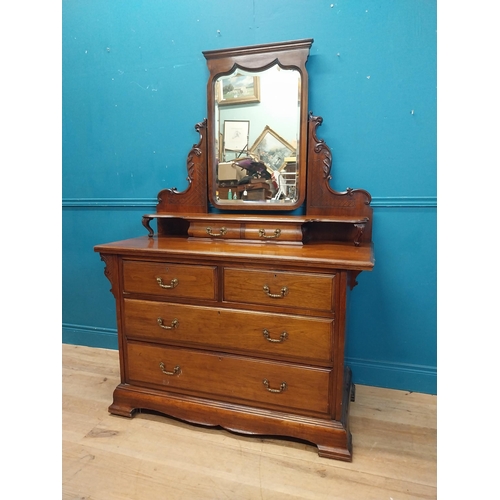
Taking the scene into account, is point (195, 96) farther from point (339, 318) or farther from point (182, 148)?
point (339, 318)

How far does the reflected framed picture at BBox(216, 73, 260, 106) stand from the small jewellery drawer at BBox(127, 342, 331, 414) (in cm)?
140

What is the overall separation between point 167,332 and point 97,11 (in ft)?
6.97

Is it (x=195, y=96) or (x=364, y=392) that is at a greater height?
(x=195, y=96)

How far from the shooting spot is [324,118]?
2.01 m

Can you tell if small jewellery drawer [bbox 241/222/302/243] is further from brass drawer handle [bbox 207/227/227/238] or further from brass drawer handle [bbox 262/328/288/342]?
brass drawer handle [bbox 262/328/288/342]

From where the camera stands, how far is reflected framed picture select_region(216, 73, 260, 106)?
204 cm

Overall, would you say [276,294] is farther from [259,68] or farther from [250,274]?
[259,68]

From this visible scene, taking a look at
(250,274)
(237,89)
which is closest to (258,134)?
(237,89)

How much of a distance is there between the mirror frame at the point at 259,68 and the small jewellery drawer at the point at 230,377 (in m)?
0.88

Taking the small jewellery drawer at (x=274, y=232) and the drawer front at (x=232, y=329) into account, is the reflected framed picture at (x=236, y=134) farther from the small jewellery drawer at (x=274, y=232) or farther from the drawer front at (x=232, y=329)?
the drawer front at (x=232, y=329)

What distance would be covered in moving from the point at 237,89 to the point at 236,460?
1.89 meters

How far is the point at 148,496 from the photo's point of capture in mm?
1375

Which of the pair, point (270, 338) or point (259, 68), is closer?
point (270, 338)
